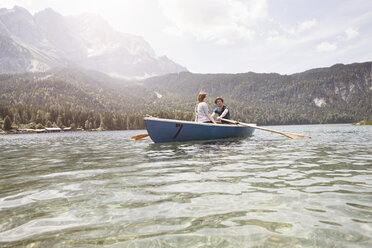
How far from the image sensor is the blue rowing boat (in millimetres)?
13914

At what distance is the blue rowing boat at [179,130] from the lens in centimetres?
1391

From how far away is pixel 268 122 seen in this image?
19200 centimetres

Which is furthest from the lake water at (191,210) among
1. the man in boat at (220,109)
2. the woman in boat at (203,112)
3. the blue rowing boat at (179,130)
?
the man in boat at (220,109)

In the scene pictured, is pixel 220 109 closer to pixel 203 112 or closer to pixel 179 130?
pixel 203 112

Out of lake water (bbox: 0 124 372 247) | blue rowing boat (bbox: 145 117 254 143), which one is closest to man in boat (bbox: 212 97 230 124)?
blue rowing boat (bbox: 145 117 254 143)

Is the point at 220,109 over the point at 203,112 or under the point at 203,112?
over

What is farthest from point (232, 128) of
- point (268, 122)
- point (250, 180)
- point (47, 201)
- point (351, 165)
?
point (268, 122)

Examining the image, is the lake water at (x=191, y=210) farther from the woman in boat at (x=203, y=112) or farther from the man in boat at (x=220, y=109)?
the man in boat at (x=220, y=109)

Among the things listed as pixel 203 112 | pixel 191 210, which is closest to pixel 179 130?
pixel 203 112

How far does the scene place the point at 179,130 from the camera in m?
14.2

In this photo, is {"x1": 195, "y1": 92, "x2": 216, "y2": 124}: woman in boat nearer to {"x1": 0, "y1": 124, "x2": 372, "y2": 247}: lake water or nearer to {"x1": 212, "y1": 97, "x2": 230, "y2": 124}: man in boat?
{"x1": 212, "y1": 97, "x2": 230, "y2": 124}: man in boat

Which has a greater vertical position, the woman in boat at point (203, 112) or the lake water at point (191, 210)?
the woman in boat at point (203, 112)

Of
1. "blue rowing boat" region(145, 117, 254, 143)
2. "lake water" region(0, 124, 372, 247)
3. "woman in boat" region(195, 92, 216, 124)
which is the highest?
"woman in boat" region(195, 92, 216, 124)

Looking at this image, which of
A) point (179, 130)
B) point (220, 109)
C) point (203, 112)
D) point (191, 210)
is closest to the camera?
point (191, 210)
